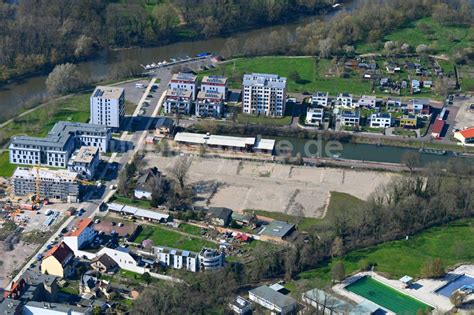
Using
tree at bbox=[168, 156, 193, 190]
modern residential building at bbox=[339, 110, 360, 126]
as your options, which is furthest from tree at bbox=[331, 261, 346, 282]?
modern residential building at bbox=[339, 110, 360, 126]

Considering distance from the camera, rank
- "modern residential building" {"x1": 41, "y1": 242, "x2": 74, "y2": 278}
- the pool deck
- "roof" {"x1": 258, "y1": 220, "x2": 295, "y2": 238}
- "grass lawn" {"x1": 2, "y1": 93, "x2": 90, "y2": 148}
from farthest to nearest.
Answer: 1. "grass lawn" {"x1": 2, "y1": 93, "x2": 90, "y2": 148}
2. "roof" {"x1": 258, "y1": 220, "x2": 295, "y2": 238}
3. "modern residential building" {"x1": 41, "y1": 242, "x2": 74, "y2": 278}
4. the pool deck

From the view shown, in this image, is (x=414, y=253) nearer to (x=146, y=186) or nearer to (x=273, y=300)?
(x=273, y=300)

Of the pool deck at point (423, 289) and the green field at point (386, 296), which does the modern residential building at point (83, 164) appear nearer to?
the pool deck at point (423, 289)

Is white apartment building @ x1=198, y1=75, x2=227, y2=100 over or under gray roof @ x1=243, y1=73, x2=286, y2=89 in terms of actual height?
under

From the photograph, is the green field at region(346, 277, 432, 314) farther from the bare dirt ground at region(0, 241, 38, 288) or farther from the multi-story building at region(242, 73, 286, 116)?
the multi-story building at region(242, 73, 286, 116)

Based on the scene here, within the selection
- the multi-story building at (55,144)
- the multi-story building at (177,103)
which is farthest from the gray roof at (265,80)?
the multi-story building at (55,144)

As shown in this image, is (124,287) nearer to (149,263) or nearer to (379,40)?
(149,263)

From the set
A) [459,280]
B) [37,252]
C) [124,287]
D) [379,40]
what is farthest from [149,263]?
[379,40]
